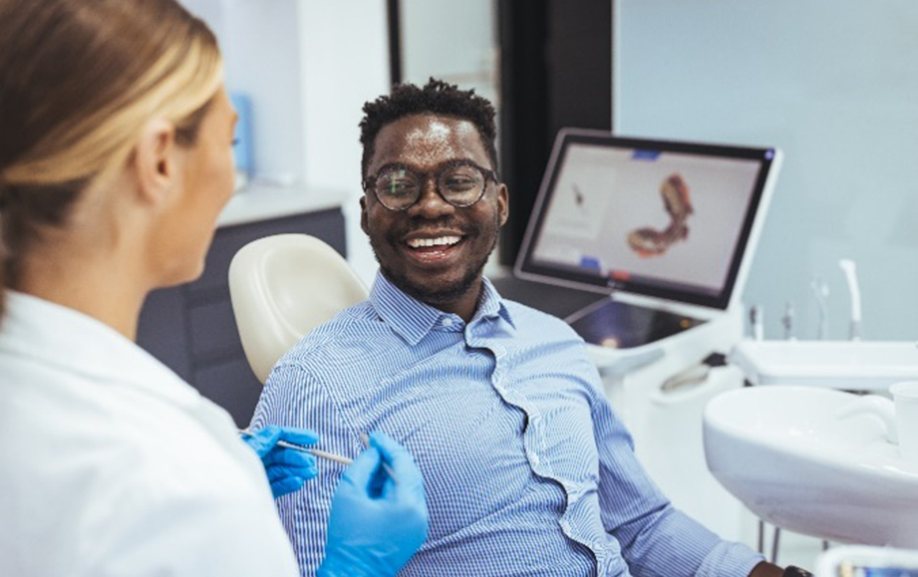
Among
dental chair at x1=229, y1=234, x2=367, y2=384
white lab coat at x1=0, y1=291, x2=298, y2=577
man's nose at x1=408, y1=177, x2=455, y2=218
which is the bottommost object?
dental chair at x1=229, y1=234, x2=367, y2=384

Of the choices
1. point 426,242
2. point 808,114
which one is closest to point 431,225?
point 426,242

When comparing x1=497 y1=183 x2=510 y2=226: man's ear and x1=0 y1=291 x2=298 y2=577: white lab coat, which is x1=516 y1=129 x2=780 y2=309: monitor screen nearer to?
x1=497 y1=183 x2=510 y2=226: man's ear

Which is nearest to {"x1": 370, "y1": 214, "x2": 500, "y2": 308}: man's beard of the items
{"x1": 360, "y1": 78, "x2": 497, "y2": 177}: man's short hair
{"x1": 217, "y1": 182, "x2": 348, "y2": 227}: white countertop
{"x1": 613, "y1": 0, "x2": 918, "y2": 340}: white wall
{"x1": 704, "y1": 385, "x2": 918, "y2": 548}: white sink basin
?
{"x1": 360, "y1": 78, "x2": 497, "y2": 177}: man's short hair

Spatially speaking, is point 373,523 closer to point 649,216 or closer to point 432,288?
point 432,288

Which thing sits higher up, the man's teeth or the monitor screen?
the man's teeth

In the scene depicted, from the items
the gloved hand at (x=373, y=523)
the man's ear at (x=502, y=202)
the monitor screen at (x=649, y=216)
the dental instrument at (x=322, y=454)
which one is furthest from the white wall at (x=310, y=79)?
the gloved hand at (x=373, y=523)

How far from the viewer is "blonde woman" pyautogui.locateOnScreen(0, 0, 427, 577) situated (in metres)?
0.77

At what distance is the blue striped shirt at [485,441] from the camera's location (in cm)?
134

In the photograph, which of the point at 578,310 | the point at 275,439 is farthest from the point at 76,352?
the point at 578,310

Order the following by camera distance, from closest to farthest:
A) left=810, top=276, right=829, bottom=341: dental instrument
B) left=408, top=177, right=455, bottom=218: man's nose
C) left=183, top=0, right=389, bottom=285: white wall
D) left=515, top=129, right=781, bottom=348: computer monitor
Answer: left=408, top=177, right=455, bottom=218: man's nose < left=810, top=276, right=829, bottom=341: dental instrument < left=515, top=129, right=781, bottom=348: computer monitor < left=183, top=0, right=389, bottom=285: white wall

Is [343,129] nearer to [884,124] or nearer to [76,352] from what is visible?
[884,124]

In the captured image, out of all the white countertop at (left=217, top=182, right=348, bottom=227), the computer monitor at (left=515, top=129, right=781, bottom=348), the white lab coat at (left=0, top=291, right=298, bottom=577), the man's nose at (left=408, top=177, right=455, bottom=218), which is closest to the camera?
the white lab coat at (left=0, top=291, right=298, bottom=577)

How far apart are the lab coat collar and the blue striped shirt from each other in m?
0.50

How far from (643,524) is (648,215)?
0.88 m
